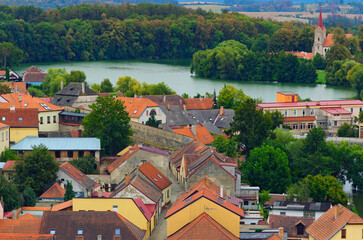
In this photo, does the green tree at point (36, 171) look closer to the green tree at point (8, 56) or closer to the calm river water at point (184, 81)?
the calm river water at point (184, 81)

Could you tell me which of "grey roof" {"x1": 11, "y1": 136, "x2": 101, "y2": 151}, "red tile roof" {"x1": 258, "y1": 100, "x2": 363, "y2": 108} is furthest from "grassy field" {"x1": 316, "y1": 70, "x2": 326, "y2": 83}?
"grey roof" {"x1": 11, "y1": 136, "x2": 101, "y2": 151}

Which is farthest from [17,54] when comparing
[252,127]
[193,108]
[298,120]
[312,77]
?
[252,127]

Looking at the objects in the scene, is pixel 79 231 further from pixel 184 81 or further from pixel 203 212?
pixel 184 81

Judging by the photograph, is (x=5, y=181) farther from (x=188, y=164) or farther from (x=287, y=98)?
(x=287, y=98)

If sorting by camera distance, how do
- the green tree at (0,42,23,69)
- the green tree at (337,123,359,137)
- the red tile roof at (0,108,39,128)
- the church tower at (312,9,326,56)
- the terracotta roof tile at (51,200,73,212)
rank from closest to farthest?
the terracotta roof tile at (51,200,73,212) < the red tile roof at (0,108,39,128) < the green tree at (337,123,359,137) < the green tree at (0,42,23,69) < the church tower at (312,9,326,56)

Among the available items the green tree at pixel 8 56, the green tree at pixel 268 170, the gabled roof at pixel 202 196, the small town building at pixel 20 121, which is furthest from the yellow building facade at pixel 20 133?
the green tree at pixel 8 56

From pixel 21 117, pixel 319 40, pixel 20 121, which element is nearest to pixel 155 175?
pixel 20 121

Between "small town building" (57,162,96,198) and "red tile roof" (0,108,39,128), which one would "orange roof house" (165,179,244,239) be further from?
"red tile roof" (0,108,39,128)
